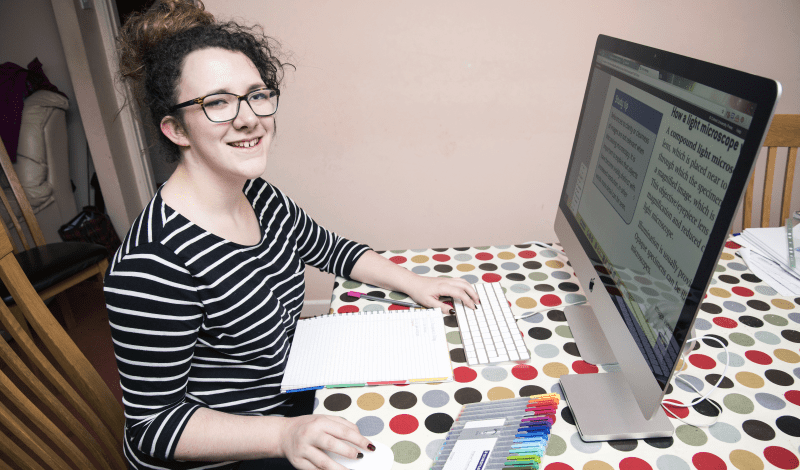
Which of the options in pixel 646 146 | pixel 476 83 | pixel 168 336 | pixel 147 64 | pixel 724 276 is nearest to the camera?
pixel 646 146

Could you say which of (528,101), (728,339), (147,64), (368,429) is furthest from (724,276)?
(147,64)

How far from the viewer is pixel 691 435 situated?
648 mm

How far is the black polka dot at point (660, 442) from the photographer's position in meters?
0.63

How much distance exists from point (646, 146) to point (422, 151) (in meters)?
1.37

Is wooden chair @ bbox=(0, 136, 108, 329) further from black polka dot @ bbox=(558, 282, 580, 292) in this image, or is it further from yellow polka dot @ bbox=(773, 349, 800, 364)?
yellow polka dot @ bbox=(773, 349, 800, 364)

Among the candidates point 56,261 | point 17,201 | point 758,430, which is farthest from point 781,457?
point 17,201

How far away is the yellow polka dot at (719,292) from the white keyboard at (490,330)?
0.44 metres

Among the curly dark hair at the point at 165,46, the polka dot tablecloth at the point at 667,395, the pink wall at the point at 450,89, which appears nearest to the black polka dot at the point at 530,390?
the polka dot tablecloth at the point at 667,395

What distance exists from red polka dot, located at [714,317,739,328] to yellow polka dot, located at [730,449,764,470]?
32 centimetres

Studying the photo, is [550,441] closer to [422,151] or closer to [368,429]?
[368,429]

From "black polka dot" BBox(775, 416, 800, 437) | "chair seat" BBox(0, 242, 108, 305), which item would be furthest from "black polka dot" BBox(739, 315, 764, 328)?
"chair seat" BBox(0, 242, 108, 305)

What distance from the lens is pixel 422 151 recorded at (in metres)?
1.97

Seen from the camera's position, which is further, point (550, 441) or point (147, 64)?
point (147, 64)

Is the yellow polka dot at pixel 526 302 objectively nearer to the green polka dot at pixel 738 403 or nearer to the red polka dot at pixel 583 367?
the red polka dot at pixel 583 367
